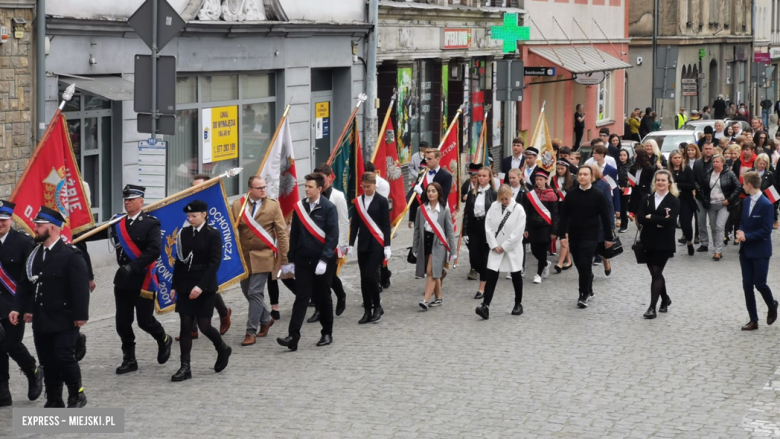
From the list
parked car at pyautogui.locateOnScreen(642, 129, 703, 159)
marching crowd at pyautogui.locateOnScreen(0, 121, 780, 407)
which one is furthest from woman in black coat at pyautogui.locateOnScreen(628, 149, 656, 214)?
parked car at pyautogui.locateOnScreen(642, 129, 703, 159)

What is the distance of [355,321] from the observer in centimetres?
1399

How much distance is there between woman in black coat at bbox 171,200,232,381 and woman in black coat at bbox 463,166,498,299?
206 inches

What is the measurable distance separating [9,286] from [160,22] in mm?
4419

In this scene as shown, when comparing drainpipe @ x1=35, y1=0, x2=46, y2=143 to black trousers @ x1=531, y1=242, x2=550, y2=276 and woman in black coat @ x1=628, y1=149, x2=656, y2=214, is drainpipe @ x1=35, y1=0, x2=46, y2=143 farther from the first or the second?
woman in black coat @ x1=628, y1=149, x2=656, y2=214

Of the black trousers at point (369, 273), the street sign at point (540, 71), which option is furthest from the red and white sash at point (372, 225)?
the street sign at point (540, 71)

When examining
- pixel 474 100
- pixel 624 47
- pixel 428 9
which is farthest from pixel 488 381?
pixel 624 47

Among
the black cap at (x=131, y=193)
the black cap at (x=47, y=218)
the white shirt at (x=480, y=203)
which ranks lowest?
the white shirt at (x=480, y=203)

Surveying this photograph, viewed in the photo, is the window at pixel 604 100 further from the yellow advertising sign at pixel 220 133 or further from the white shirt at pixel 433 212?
the white shirt at pixel 433 212

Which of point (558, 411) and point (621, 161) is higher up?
point (621, 161)

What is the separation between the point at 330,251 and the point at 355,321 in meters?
1.75

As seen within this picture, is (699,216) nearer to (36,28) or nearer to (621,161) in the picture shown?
(621,161)

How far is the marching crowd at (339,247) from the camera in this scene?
9.98m

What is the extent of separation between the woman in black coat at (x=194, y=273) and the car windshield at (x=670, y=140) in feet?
65.0

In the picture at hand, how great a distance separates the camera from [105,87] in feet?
56.6
